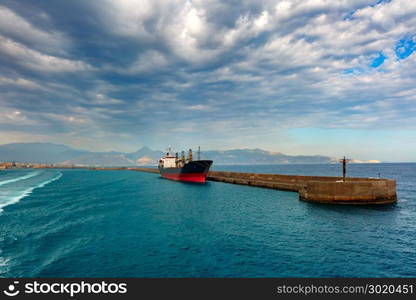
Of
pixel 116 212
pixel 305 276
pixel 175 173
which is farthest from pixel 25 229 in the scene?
pixel 175 173

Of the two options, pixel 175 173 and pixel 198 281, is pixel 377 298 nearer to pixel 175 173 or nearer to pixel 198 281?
pixel 198 281

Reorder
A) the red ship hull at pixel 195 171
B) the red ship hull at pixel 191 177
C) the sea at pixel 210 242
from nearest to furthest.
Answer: the sea at pixel 210 242 < the red ship hull at pixel 195 171 < the red ship hull at pixel 191 177

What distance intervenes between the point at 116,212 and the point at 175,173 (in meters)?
59.9

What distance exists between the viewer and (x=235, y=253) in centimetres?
1717

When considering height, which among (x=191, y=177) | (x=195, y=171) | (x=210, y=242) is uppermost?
(x=195, y=171)

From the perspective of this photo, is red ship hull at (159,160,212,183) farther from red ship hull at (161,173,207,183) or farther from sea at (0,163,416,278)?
sea at (0,163,416,278)

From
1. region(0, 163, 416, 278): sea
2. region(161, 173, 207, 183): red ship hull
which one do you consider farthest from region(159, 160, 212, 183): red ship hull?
region(0, 163, 416, 278): sea

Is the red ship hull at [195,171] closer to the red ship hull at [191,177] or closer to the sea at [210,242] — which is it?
the red ship hull at [191,177]

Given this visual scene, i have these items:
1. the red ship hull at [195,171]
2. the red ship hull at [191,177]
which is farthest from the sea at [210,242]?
the red ship hull at [191,177]

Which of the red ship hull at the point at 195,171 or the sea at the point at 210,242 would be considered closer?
the sea at the point at 210,242

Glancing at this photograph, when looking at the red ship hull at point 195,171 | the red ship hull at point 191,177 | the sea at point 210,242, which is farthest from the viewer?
the red ship hull at point 191,177

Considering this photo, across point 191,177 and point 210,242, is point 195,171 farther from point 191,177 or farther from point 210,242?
point 210,242

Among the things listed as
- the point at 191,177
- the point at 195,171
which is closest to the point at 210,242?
the point at 195,171

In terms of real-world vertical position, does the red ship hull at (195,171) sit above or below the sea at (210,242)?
above
